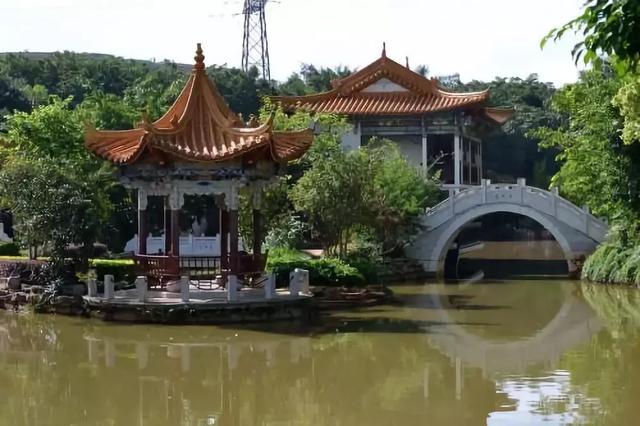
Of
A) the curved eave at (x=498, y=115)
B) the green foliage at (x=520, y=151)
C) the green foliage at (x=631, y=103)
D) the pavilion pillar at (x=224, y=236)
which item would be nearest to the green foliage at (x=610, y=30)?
the green foliage at (x=631, y=103)

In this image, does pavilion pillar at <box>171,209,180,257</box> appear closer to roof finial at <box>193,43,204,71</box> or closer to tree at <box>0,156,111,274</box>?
tree at <box>0,156,111,274</box>

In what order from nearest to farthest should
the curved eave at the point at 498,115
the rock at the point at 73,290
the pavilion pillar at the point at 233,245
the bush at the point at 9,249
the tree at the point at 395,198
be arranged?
the pavilion pillar at the point at 233,245 < the rock at the point at 73,290 < the bush at the point at 9,249 < the tree at the point at 395,198 < the curved eave at the point at 498,115

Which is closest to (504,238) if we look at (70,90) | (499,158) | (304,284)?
(499,158)

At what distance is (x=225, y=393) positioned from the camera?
365 inches

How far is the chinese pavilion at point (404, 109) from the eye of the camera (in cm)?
2947

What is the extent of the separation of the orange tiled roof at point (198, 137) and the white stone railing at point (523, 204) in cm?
907

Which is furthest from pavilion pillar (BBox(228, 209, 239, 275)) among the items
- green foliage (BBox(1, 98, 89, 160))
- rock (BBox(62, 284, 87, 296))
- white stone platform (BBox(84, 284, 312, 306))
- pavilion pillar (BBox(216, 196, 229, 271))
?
green foliage (BBox(1, 98, 89, 160))

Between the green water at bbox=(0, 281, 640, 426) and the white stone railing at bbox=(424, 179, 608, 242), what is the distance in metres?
7.17

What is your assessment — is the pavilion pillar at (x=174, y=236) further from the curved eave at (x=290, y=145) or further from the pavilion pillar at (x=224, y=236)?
the curved eave at (x=290, y=145)

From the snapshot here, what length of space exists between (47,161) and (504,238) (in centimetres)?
3182

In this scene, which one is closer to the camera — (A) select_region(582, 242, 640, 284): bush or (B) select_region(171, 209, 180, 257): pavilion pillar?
(B) select_region(171, 209, 180, 257): pavilion pillar

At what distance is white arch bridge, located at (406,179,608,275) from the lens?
Answer: 77.8 feet

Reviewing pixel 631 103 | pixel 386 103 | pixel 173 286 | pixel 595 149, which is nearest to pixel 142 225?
pixel 173 286

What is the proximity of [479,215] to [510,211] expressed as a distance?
88 cm
